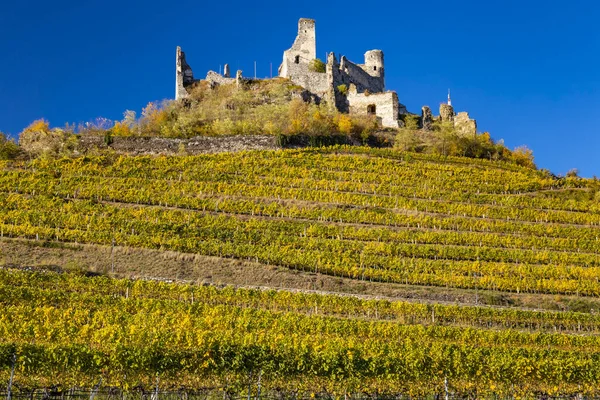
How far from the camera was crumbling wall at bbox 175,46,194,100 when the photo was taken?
64025 mm

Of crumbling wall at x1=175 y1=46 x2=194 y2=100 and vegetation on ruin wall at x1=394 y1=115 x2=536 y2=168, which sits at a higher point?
crumbling wall at x1=175 y1=46 x2=194 y2=100

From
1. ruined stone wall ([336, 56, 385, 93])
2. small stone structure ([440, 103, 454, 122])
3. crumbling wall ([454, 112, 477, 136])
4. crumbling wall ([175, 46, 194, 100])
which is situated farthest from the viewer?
ruined stone wall ([336, 56, 385, 93])

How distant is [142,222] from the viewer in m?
36.8

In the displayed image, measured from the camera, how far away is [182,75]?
64938 mm

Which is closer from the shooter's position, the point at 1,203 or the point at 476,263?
the point at 476,263

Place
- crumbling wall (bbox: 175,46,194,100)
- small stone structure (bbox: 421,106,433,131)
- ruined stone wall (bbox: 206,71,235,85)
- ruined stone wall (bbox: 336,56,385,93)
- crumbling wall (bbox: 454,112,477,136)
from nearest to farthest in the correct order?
crumbling wall (bbox: 454,112,477,136)
small stone structure (bbox: 421,106,433,131)
crumbling wall (bbox: 175,46,194,100)
ruined stone wall (bbox: 336,56,385,93)
ruined stone wall (bbox: 206,71,235,85)

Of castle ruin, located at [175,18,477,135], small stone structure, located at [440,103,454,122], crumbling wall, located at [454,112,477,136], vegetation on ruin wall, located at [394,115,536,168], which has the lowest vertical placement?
vegetation on ruin wall, located at [394,115,536,168]

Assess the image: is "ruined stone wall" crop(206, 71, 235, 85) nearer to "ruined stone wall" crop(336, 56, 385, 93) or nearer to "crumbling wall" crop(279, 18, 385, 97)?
"crumbling wall" crop(279, 18, 385, 97)

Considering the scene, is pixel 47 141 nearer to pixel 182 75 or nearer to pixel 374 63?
pixel 182 75

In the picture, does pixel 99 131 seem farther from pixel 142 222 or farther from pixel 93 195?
pixel 142 222

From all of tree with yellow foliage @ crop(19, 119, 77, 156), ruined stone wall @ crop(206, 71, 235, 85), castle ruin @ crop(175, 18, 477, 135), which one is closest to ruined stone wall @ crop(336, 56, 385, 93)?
castle ruin @ crop(175, 18, 477, 135)

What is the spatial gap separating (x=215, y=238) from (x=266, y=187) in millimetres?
7651

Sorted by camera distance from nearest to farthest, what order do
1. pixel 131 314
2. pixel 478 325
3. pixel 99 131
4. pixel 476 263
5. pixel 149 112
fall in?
1. pixel 131 314
2. pixel 478 325
3. pixel 476 263
4. pixel 99 131
5. pixel 149 112

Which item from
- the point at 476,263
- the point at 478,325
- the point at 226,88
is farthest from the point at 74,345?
the point at 226,88
